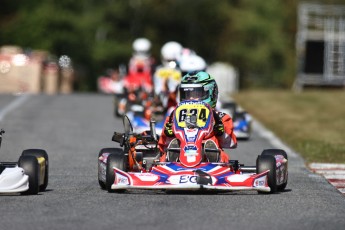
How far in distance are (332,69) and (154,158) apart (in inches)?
1181

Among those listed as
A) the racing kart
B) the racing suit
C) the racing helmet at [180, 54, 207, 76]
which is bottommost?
the racing kart

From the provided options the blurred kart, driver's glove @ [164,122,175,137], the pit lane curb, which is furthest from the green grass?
driver's glove @ [164,122,175,137]

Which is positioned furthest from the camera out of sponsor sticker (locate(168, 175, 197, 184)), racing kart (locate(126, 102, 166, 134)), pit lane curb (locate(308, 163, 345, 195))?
racing kart (locate(126, 102, 166, 134))

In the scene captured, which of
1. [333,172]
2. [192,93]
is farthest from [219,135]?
[333,172]

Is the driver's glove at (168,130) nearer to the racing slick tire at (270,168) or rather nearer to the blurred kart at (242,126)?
the racing slick tire at (270,168)

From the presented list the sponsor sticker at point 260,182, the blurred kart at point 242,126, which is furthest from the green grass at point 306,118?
the sponsor sticker at point 260,182

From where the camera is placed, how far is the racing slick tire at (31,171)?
10.5 meters

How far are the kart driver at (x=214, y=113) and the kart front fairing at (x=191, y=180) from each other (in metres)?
0.84

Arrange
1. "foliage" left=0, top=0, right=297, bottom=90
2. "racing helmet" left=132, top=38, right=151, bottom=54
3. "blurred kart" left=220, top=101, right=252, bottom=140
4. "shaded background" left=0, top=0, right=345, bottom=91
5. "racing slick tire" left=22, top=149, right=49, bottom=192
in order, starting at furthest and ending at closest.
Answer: "foliage" left=0, top=0, right=297, bottom=90, "shaded background" left=0, top=0, right=345, bottom=91, "racing helmet" left=132, top=38, right=151, bottom=54, "blurred kart" left=220, top=101, right=252, bottom=140, "racing slick tire" left=22, top=149, right=49, bottom=192

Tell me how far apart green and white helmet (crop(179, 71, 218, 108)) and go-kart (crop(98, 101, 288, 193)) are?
1.05ft

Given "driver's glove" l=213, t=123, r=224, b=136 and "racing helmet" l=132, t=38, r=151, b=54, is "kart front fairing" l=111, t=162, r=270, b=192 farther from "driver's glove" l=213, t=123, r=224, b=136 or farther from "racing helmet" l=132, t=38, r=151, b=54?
"racing helmet" l=132, t=38, r=151, b=54

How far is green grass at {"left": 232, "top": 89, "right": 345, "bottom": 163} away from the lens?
16.9 metres

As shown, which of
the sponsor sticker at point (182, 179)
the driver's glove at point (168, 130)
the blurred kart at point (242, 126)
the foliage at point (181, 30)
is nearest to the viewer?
the sponsor sticker at point (182, 179)

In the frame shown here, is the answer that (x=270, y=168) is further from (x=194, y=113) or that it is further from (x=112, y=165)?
(x=112, y=165)
